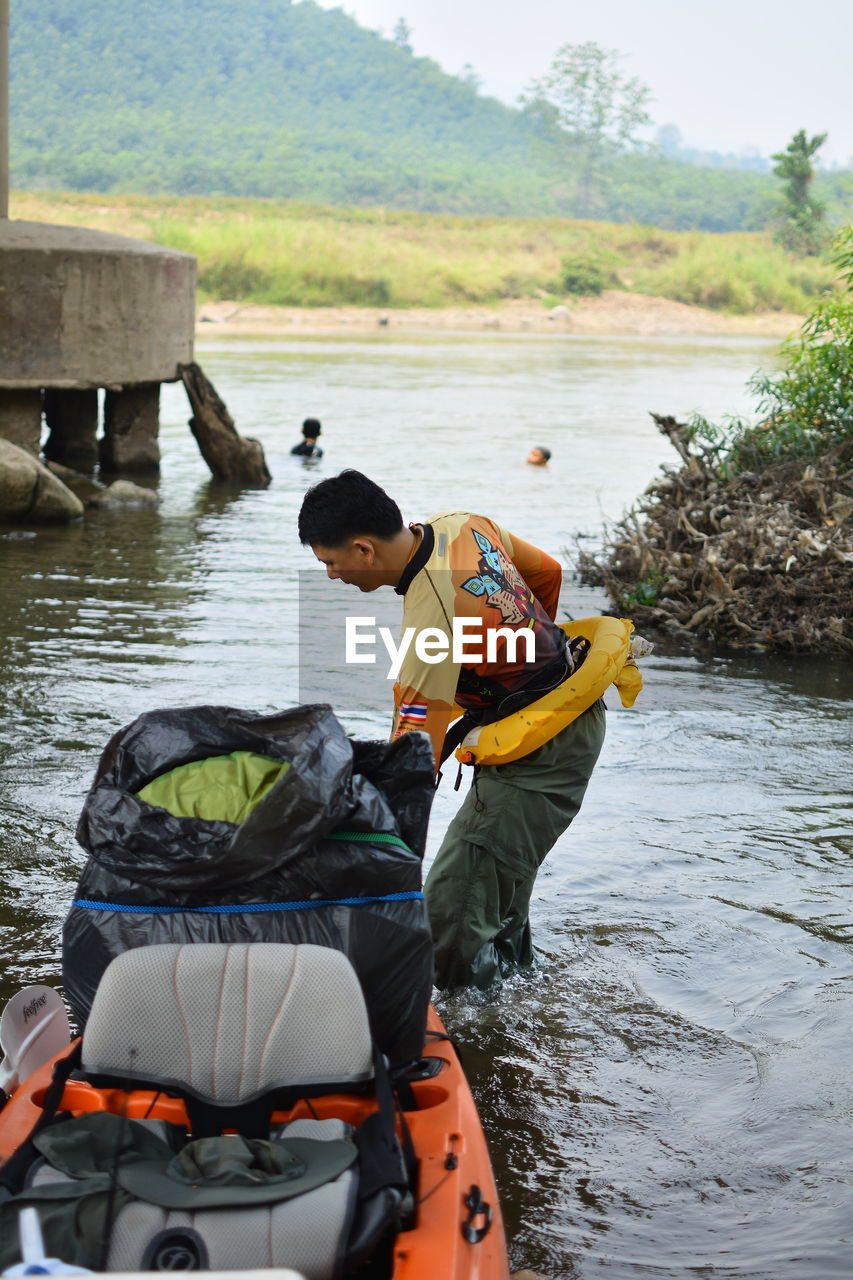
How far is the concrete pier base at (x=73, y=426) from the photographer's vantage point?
17.6 meters

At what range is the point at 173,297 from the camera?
52.5 ft

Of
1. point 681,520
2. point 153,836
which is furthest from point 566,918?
point 681,520

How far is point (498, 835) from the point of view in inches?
174

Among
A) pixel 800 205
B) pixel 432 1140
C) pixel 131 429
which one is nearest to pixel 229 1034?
pixel 432 1140

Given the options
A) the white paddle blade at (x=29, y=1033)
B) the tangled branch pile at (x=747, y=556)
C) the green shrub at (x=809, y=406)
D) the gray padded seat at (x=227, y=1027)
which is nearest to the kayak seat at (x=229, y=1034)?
the gray padded seat at (x=227, y=1027)

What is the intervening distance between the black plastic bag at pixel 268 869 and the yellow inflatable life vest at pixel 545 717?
0.85m

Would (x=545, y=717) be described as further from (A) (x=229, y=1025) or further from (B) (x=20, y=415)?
(B) (x=20, y=415)

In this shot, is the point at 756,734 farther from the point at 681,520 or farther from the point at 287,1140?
the point at 287,1140

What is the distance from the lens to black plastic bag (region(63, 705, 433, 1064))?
334cm

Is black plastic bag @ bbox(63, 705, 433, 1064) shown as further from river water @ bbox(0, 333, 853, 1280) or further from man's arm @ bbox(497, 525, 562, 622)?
man's arm @ bbox(497, 525, 562, 622)

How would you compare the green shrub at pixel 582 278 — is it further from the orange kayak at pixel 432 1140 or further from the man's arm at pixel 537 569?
the orange kayak at pixel 432 1140

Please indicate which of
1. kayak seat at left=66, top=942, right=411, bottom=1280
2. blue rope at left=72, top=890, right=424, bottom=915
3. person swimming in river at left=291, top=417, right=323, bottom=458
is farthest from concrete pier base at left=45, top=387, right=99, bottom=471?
kayak seat at left=66, top=942, right=411, bottom=1280

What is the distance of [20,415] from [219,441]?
2490 mm

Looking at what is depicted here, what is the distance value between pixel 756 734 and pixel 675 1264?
15.2ft
